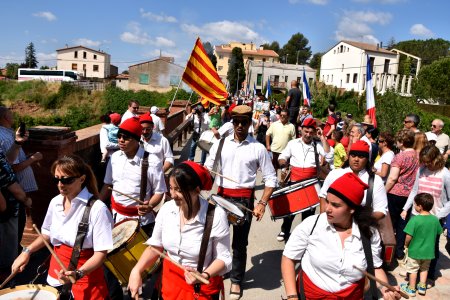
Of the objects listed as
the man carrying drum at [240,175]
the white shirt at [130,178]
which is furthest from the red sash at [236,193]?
the white shirt at [130,178]

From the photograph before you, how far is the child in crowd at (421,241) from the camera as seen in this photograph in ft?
16.9

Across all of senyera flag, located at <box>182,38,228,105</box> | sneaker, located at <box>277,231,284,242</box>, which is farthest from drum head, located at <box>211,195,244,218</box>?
senyera flag, located at <box>182,38,228,105</box>

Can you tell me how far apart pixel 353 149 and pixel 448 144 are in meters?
5.47

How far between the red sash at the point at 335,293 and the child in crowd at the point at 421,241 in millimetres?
2845

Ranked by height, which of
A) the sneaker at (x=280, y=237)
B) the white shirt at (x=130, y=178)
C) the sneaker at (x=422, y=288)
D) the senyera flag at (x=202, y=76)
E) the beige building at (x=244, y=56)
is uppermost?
the beige building at (x=244, y=56)

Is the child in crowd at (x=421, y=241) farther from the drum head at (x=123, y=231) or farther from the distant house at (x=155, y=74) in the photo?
the distant house at (x=155, y=74)

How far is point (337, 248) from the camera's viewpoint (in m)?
2.67

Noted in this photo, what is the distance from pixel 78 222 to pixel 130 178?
120 cm

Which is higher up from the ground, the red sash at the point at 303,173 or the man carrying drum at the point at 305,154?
the man carrying drum at the point at 305,154

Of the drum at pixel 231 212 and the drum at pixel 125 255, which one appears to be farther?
the drum at pixel 231 212

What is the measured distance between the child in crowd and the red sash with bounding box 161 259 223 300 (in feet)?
11.1

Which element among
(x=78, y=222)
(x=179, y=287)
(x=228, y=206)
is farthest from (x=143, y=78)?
(x=179, y=287)

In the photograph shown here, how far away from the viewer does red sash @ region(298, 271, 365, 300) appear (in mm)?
2668

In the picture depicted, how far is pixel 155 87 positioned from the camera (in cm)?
6688
